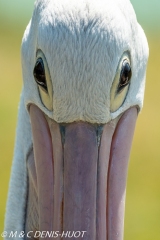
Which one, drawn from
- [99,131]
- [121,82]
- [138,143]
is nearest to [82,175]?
[99,131]

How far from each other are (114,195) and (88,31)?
0.70 metres

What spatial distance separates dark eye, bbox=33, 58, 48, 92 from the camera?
113 inches

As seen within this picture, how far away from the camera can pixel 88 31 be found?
2.77 m

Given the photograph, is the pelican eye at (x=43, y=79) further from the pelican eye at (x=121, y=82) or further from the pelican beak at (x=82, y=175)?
the pelican eye at (x=121, y=82)

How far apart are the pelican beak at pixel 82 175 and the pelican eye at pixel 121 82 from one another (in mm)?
87

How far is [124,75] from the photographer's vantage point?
2.88 meters

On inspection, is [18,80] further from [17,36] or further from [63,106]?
[63,106]

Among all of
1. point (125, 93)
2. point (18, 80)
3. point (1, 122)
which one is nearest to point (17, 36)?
point (18, 80)

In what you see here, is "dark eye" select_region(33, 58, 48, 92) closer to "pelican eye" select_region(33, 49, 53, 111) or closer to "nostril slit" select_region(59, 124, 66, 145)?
"pelican eye" select_region(33, 49, 53, 111)

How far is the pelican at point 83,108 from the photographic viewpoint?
2.77m

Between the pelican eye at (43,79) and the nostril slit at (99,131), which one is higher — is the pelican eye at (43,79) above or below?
above

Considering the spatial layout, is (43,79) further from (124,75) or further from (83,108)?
(124,75)

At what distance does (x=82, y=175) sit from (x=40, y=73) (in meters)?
0.45

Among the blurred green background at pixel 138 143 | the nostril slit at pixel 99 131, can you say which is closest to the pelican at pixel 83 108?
the nostril slit at pixel 99 131
